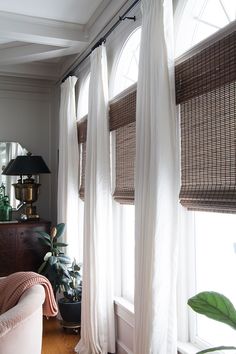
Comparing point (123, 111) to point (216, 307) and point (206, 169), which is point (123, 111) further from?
point (216, 307)

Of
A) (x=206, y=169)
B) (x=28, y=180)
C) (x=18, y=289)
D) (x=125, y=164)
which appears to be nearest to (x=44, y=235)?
(x=28, y=180)

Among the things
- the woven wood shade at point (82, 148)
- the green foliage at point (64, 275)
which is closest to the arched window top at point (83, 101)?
Result: the woven wood shade at point (82, 148)

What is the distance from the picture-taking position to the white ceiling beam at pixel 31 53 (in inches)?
145

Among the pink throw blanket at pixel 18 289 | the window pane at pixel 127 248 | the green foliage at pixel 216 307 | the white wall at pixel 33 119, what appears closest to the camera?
the green foliage at pixel 216 307

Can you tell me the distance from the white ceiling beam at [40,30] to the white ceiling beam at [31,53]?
0.56ft

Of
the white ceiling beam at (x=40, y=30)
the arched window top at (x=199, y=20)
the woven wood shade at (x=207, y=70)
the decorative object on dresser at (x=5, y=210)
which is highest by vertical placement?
the white ceiling beam at (x=40, y=30)

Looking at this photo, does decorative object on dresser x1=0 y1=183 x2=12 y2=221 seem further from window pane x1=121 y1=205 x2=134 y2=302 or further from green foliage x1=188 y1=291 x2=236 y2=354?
green foliage x1=188 y1=291 x2=236 y2=354

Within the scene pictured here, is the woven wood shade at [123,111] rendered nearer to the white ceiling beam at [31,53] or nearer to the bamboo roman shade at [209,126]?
the bamboo roman shade at [209,126]

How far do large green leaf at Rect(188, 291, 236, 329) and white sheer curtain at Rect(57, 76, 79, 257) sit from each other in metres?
2.60

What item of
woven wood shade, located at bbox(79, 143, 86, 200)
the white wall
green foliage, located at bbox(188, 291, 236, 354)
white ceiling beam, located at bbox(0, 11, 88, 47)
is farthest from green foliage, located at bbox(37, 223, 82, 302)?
green foliage, located at bbox(188, 291, 236, 354)

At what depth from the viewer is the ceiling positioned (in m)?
3.01

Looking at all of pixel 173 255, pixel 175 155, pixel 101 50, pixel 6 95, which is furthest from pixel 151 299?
pixel 6 95

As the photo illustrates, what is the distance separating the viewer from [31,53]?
151 inches

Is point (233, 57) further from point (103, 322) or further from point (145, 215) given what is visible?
point (103, 322)
